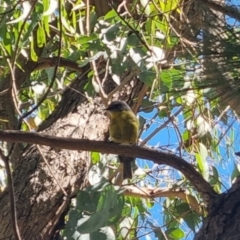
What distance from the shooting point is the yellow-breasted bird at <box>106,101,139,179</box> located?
405cm

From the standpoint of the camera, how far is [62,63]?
14.2ft

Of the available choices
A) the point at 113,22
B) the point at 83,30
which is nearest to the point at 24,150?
the point at 83,30

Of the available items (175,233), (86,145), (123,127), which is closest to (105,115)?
(123,127)

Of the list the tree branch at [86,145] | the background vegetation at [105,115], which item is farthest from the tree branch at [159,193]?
the tree branch at [86,145]

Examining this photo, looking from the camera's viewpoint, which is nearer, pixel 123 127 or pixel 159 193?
pixel 123 127

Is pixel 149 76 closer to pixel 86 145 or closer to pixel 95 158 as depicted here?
pixel 86 145

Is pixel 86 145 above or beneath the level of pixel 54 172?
beneath

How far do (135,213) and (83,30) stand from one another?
1301mm

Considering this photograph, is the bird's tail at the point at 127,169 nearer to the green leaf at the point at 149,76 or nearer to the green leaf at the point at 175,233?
the green leaf at the point at 175,233

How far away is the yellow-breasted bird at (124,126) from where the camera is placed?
405 centimetres

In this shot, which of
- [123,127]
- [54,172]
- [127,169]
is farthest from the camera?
[123,127]

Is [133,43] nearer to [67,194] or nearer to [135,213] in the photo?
[67,194]

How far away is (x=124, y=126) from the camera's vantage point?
4266 mm

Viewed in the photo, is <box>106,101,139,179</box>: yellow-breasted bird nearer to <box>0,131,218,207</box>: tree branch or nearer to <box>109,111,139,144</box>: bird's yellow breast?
<box>109,111,139,144</box>: bird's yellow breast
